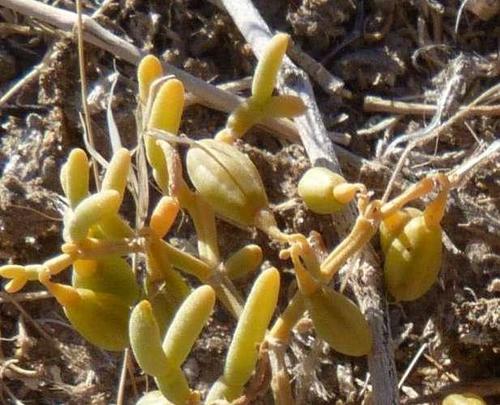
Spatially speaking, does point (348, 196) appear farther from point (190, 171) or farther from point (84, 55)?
point (84, 55)

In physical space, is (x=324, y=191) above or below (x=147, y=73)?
below

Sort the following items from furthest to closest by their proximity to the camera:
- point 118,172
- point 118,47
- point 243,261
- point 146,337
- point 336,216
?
point 118,47, point 336,216, point 243,261, point 118,172, point 146,337

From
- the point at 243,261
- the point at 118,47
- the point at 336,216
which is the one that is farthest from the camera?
the point at 118,47

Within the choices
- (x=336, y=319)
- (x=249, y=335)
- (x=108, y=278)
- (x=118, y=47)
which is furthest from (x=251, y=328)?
(x=118, y=47)

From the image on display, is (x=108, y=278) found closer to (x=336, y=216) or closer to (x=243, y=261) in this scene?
(x=243, y=261)

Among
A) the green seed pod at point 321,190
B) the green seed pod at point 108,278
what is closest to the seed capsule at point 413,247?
the green seed pod at point 321,190

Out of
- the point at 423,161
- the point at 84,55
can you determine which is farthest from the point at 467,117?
the point at 84,55

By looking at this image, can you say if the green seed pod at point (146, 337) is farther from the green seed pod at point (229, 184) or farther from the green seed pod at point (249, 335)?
the green seed pod at point (229, 184)
